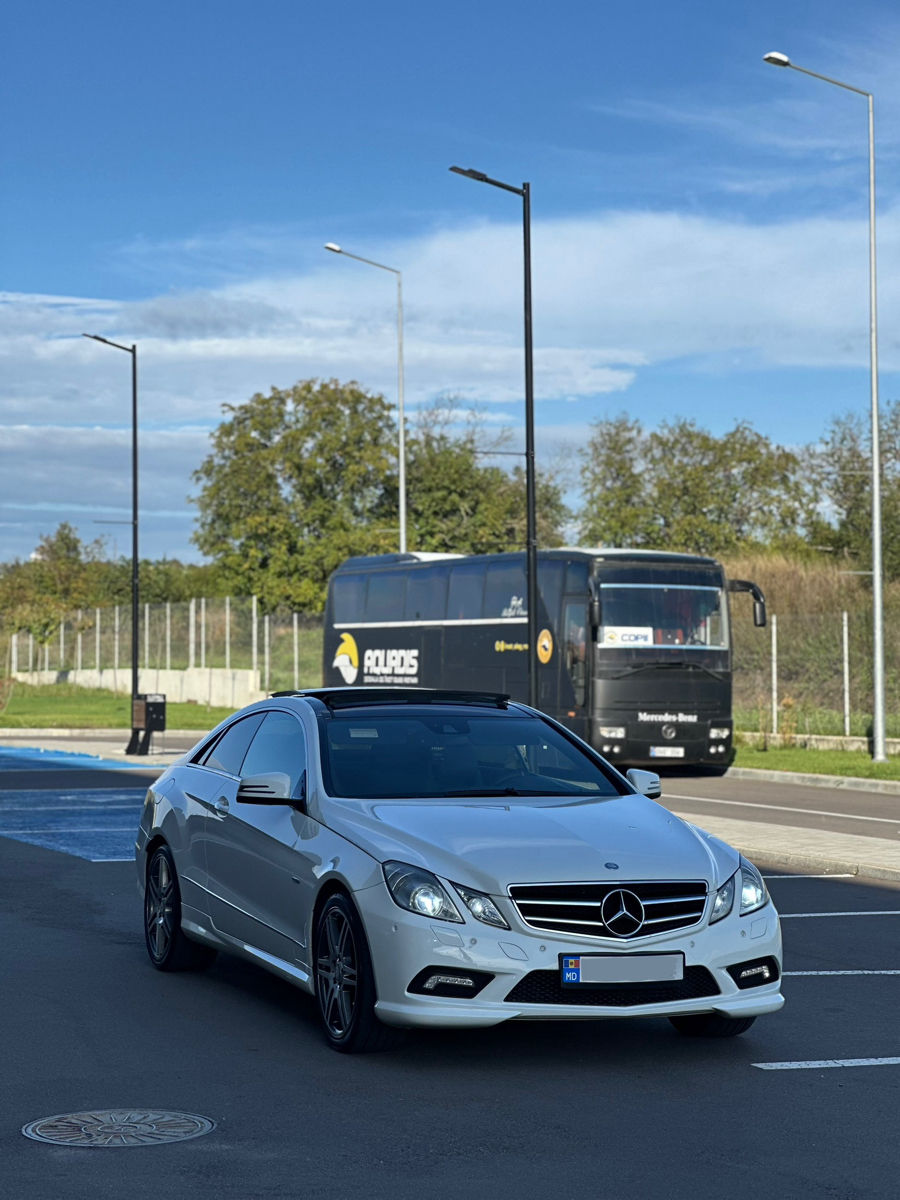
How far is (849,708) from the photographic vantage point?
32.6 metres

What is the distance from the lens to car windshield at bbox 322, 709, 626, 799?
8102 millimetres

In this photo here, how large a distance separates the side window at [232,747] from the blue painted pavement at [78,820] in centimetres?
554

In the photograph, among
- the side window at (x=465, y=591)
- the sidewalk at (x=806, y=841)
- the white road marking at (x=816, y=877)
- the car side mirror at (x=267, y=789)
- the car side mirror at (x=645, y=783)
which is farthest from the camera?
the side window at (x=465, y=591)

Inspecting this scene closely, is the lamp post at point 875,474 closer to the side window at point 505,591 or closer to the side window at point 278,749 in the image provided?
the side window at point 505,591

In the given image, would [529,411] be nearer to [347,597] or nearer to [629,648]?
[629,648]

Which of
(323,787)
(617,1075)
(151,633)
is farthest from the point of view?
(151,633)

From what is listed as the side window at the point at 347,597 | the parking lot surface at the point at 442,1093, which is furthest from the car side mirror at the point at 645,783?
the side window at the point at 347,597

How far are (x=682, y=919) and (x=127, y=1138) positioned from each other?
7.64ft

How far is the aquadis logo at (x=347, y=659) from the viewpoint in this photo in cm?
3603

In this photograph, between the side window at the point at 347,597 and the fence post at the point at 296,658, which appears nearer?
the side window at the point at 347,597

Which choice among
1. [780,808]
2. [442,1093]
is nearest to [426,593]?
[780,808]

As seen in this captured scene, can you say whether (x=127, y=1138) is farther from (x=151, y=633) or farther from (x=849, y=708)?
(x=151, y=633)

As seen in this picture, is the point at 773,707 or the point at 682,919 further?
the point at 773,707

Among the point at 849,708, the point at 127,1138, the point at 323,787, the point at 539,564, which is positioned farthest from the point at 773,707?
the point at 127,1138
